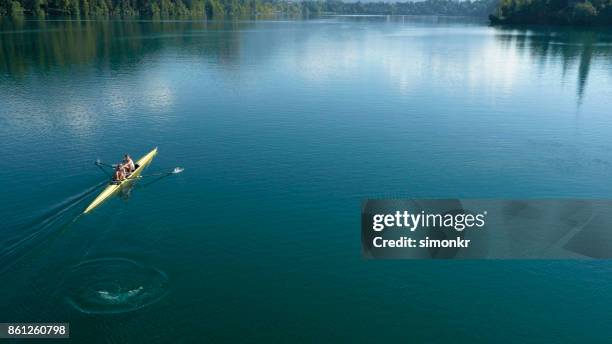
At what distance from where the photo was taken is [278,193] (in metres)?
43.3

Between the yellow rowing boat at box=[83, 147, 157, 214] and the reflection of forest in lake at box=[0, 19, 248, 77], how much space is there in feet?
203

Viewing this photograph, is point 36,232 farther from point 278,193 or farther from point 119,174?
point 278,193

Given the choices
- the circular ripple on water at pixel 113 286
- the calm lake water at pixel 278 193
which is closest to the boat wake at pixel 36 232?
the calm lake water at pixel 278 193

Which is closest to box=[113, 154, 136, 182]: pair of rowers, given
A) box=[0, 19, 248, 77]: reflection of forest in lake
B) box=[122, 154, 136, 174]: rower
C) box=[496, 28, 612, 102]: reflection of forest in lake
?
box=[122, 154, 136, 174]: rower

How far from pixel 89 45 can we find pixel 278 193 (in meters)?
116

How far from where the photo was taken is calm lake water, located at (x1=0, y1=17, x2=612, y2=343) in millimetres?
27766

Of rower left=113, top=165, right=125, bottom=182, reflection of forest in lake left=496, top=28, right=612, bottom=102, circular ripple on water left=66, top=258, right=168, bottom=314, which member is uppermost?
reflection of forest in lake left=496, top=28, right=612, bottom=102

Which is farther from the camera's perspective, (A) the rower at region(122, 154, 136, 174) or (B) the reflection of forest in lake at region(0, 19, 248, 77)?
(B) the reflection of forest in lake at region(0, 19, 248, 77)

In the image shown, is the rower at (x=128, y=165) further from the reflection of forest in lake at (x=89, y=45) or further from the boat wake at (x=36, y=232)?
the reflection of forest in lake at (x=89, y=45)

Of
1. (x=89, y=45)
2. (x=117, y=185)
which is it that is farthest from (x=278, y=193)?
(x=89, y=45)

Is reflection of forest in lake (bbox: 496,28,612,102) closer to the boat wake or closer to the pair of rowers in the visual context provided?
the pair of rowers

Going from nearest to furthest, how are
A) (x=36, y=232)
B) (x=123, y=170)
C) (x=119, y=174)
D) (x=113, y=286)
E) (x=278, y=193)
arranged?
(x=113, y=286), (x=36, y=232), (x=119, y=174), (x=123, y=170), (x=278, y=193)

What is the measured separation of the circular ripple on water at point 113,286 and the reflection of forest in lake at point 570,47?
7867cm

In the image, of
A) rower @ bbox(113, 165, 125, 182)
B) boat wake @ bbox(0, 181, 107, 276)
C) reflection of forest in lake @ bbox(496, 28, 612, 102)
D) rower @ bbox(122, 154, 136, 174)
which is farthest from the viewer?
reflection of forest in lake @ bbox(496, 28, 612, 102)
